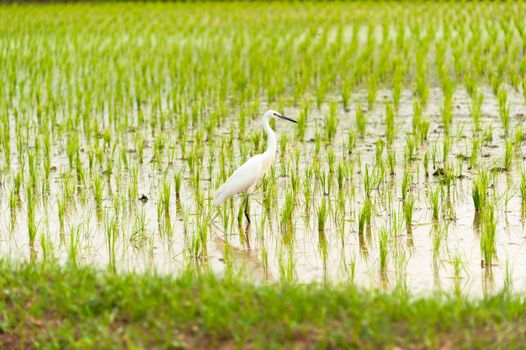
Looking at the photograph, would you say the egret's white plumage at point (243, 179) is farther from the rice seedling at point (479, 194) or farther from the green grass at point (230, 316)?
the green grass at point (230, 316)

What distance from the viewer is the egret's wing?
684cm

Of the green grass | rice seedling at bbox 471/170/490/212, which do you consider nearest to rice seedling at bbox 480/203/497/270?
the green grass

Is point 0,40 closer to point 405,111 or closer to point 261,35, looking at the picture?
point 261,35

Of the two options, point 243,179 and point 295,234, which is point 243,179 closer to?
point 243,179

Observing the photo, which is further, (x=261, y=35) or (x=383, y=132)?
(x=261, y=35)

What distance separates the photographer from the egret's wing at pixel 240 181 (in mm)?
6844

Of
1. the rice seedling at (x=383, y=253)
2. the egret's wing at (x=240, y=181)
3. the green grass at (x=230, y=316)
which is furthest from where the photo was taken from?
the egret's wing at (x=240, y=181)

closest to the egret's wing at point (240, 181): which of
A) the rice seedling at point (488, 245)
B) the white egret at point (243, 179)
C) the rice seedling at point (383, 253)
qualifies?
the white egret at point (243, 179)

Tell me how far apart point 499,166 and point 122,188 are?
10.1ft

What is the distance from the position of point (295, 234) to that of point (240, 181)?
57 centimetres

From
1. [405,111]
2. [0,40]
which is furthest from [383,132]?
[0,40]

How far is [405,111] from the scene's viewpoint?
432 inches

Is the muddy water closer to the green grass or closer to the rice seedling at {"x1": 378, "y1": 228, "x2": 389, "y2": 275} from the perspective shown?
the rice seedling at {"x1": 378, "y1": 228, "x2": 389, "y2": 275}

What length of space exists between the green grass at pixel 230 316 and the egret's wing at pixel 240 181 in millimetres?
1875
